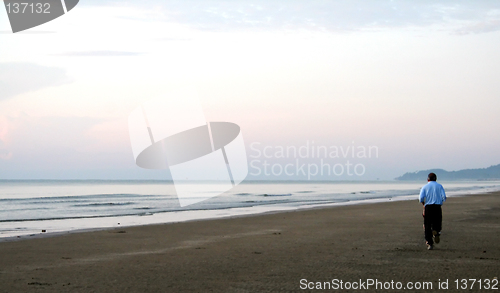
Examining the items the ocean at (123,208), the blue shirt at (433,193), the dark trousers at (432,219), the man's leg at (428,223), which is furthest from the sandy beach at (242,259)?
the ocean at (123,208)

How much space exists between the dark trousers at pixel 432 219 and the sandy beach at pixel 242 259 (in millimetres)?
423

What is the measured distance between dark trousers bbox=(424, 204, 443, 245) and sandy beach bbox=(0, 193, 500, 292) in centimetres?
42

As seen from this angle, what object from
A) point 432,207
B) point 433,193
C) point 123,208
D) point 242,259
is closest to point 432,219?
point 432,207

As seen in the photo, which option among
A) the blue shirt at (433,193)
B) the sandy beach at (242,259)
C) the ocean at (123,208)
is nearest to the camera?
the sandy beach at (242,259)

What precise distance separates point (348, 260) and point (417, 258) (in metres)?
1.36

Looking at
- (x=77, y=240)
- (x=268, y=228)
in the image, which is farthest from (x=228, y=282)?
(x=268, y=228)

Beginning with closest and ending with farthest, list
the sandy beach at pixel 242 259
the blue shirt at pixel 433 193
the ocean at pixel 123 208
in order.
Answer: the sandy beach at pixel 242 259 → the blue shirt at pixel 433 193 → the ocean at pixel 123 208

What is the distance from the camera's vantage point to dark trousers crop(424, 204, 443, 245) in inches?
416

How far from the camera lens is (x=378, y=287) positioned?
7.09m

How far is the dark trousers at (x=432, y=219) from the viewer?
10.6 m

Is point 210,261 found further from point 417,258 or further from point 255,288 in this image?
point 417,258

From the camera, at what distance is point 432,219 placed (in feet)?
34.7

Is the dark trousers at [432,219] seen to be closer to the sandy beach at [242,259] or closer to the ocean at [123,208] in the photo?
the sandy beach at [242,259]

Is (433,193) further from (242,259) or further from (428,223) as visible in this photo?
(242,259)
